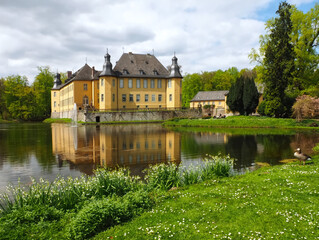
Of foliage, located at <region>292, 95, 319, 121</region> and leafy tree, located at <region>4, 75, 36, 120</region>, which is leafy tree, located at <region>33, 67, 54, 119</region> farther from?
foliage, located at <region>292, 95, 319, 121</region>

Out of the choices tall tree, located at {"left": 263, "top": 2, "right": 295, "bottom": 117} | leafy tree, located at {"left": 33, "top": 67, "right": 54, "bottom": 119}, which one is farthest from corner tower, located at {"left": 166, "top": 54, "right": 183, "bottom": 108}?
leafy tree, located at {"left": 33, "top": 67, "right": 54, "bottom": 119}

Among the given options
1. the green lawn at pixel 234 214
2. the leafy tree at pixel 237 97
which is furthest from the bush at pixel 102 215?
the leafy tree at pixel 237 97

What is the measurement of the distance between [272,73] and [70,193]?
36.8 metres

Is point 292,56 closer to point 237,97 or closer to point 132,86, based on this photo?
point 237,97

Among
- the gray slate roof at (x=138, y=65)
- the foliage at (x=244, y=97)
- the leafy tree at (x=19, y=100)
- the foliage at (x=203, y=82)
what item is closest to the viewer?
the foliage at (x=244, y=97)

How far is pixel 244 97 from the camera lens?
48438 mm

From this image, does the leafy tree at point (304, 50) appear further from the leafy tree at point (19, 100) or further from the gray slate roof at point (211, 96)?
the leafy tree at point (19, 100)

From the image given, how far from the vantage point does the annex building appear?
58013 millimetres

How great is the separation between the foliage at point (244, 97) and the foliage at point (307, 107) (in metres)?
13.3

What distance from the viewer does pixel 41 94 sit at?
274ft

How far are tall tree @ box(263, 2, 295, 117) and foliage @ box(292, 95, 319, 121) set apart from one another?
12.2 feet

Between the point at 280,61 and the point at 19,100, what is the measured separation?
7387cm

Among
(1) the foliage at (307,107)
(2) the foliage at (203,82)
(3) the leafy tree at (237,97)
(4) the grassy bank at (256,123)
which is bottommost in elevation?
(4) the grassy bank at (256,123)

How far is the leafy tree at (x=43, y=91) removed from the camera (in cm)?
8244
